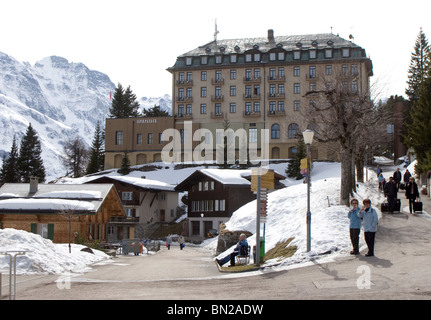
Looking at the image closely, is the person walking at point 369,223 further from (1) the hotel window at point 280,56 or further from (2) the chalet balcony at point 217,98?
(1) the hotel window at point 280,56

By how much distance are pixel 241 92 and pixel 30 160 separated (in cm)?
3993

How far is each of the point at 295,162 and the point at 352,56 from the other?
2258 cm

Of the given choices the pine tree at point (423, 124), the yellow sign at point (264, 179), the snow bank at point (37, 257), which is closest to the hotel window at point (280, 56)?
the pine tree at point (423, 124)

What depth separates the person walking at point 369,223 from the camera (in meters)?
16.3

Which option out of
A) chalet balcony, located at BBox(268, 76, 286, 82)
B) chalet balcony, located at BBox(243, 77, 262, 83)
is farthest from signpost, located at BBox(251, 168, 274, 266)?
chalet balcony, located at BBox(243, 77, 262, 83)

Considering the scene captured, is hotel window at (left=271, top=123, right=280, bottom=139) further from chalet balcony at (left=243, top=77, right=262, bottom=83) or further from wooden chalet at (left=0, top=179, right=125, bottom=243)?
wooden chalet at (left=0, top=179, right=125, bottom=243)

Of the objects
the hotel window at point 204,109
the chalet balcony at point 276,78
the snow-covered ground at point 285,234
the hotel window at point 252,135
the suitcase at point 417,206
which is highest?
the chalet balcony at point 276,78

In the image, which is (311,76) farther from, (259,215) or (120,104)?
(259,215)

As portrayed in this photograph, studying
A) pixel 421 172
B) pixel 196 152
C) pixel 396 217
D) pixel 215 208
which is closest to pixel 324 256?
pixel 396 217

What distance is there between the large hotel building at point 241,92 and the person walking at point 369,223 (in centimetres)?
6669

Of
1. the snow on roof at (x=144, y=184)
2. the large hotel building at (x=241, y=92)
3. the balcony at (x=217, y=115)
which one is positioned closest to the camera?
the snow on roof at (x=144, y=184)

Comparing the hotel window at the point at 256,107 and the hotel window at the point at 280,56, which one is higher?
the hotel window at the point at 280,56

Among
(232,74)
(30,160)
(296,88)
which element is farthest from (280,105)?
(30,160)

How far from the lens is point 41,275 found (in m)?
17.3
